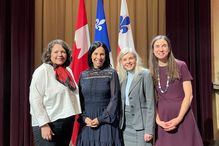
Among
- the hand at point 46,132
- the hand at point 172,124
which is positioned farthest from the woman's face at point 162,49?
the hand at point 46,132

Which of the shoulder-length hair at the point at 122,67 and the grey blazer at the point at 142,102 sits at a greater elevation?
the shoulder-length hair at the point at 122,67

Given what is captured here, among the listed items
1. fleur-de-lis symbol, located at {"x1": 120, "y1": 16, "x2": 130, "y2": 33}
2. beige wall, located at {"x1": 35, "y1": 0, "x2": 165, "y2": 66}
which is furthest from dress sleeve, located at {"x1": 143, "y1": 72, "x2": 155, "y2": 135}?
beige wall, located at {"x1": 35, "y1": 0, "x2": 165, "y2": 66}

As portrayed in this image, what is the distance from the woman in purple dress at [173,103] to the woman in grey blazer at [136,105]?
0.28ft

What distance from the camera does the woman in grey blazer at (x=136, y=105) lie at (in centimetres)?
262

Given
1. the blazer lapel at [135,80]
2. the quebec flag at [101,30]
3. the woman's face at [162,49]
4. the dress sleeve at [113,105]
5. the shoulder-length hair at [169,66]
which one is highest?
the quebec flag at [101,30]

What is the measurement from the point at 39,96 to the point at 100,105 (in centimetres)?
47

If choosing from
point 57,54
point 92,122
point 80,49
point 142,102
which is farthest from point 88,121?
point 80,49

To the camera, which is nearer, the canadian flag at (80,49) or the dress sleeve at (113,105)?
the dress sleeve at (113,105)

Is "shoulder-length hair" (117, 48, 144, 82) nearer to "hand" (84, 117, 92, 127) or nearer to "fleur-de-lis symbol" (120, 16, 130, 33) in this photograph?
"hand" (84, 117, 92, 127)

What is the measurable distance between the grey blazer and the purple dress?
0.30 ft

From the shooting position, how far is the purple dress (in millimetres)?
2580

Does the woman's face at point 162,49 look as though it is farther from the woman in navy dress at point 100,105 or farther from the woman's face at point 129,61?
the woman in navy dress at point 100,105

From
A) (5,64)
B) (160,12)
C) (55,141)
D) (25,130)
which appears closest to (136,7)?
(160,12)

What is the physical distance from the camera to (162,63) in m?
2.68
